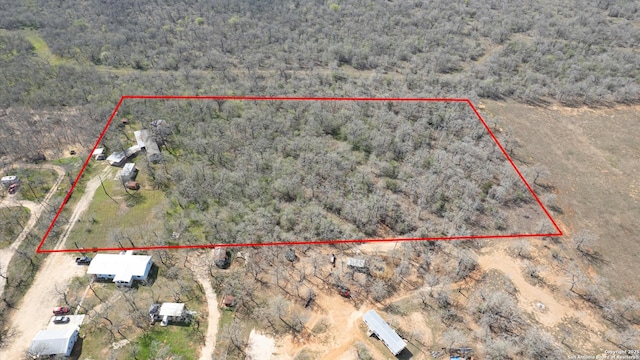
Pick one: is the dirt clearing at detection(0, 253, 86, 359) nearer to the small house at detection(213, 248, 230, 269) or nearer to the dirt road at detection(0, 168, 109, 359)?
the dirt road at detection(0, 168, 109, 359)

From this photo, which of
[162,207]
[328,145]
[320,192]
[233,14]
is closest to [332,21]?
[233,14]

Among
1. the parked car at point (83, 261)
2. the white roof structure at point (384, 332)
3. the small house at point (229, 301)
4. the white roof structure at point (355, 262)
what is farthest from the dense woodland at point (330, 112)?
the parked car at point (83, 261)

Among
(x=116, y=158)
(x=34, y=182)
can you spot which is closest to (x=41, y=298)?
(x=34, y=182)

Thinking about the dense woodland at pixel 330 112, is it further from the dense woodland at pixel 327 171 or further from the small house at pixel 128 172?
the small house at pixel 128 172

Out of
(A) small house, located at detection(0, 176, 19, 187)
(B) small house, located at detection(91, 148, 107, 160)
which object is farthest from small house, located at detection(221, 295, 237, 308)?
(A) small house, located at detection(0, 176, 19, 187)

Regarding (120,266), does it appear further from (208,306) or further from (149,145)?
(149,145)
